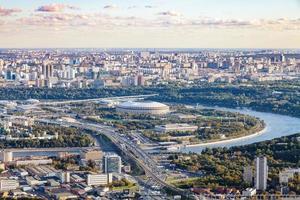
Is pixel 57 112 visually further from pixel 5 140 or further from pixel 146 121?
pixel 5 140

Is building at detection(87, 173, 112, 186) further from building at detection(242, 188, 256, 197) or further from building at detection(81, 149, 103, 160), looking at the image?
building at detection(242, 188, 256, 197)

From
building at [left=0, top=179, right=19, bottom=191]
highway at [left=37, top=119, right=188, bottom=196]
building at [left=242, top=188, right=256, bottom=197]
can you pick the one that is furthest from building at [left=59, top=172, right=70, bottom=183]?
building at [left=242, top=188, right=256, bottom=197]

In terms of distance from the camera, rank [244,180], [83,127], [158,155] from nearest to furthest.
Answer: [244,180], [158,155], [83,127]

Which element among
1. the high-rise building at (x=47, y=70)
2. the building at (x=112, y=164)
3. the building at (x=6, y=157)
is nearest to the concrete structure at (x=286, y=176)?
the building at (x=112, y=164)

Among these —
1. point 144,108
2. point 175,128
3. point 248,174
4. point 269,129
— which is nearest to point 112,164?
point 248,174

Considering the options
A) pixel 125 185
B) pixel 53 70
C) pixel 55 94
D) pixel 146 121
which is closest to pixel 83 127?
pixel 146 121

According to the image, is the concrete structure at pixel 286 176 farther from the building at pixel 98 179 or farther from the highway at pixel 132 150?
the building at pixel 98 179

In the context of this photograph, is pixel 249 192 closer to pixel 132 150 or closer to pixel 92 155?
pixel 92 155
